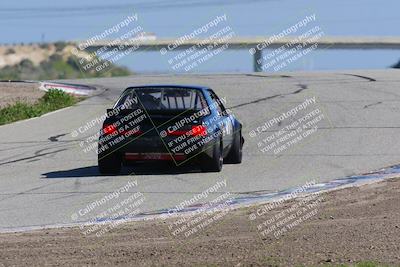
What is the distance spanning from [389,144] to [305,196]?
6857 millimetres

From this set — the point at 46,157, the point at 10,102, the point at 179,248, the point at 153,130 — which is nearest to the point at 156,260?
the point at 179,248

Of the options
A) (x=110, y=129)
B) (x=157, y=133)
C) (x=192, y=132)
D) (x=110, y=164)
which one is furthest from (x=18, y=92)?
(x=192, y=132)

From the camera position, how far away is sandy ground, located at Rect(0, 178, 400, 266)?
857 cm

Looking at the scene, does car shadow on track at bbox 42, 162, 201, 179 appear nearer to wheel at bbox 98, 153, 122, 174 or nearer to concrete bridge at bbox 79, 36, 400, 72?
wheel at bbox 98, 153, 122, 174

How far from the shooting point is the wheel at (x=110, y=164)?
50.6 feet

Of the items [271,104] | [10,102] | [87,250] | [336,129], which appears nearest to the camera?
[87,250]

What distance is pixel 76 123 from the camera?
80.7 feet

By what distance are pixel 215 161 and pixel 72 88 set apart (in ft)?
66.1

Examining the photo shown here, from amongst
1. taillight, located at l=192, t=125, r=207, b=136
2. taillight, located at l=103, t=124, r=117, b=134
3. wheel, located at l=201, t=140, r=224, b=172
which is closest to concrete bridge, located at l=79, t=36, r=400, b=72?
wheel, located at l=201, t=140, r=224, b=172

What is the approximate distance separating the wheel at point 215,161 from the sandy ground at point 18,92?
15.4 meters

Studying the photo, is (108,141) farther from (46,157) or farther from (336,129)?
(336,129)

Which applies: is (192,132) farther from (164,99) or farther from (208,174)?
(164,99)

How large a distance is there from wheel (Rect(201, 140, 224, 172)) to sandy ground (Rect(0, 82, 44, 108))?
50.5ft

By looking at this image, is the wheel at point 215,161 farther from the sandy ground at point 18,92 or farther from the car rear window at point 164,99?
the sandy ground at point 18,92
